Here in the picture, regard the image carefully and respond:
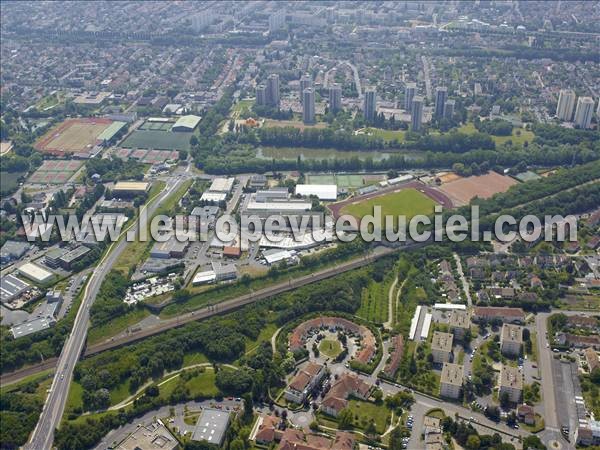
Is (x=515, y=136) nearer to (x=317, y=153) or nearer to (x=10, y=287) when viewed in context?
(x=317, y=153)

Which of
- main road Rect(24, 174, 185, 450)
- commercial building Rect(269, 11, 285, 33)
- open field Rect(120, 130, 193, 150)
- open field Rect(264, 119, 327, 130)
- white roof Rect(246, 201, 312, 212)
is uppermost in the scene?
commercial building Rect(269, 11, 285, 33)

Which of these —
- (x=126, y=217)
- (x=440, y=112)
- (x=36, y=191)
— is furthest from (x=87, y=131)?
(x=440, y=112)

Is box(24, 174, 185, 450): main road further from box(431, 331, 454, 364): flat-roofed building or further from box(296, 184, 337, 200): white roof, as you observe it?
box(431, 331, 454, 364): flat-roofed building

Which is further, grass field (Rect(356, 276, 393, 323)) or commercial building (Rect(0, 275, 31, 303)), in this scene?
commercial building (Rect(0, 275, 31, 303))

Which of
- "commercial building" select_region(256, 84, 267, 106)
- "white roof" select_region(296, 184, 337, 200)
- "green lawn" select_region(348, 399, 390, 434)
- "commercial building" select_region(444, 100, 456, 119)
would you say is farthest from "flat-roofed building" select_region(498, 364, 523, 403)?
"commercial building" select_region(256, 84, 267, 106)

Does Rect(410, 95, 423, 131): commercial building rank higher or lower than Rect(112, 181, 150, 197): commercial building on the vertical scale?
higher

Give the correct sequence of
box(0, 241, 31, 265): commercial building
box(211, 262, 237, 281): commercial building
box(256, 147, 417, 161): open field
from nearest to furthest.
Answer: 1. box(211, 262, 237, 281): commercial building
2. box(0, 241, 31, 265): commercial building
3. box(256, 147, 417, 161): open field

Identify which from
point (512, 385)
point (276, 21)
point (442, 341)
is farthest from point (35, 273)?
point (276, 21)
